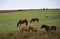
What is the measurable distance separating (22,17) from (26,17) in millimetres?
50

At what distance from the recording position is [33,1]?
1505 millimetres

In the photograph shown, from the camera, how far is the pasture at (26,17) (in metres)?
1.45

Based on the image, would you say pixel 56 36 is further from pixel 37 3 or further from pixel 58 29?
pixel 37 3

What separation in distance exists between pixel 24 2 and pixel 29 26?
0.31m

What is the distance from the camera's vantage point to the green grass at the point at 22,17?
1.45 m

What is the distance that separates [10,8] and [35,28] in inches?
15.9

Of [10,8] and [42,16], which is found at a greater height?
[10,8]

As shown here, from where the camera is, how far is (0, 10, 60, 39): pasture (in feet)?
4.75

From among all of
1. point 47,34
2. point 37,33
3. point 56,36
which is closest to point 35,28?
point 37,33

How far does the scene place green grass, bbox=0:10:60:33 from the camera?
4.75 ft

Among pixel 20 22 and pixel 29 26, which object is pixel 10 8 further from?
pixel 29 26

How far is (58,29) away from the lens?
1.47 m

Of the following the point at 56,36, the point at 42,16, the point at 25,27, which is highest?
the point at 42,16

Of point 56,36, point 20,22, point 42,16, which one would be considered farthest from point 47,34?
point 20,22
